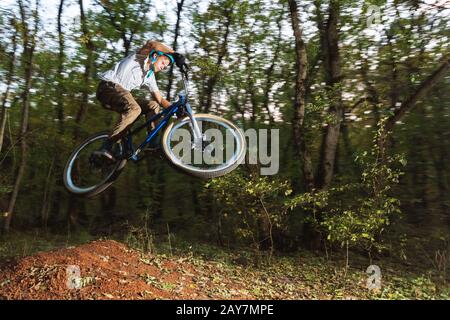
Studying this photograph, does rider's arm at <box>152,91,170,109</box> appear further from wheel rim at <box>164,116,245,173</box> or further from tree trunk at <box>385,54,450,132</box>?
tree trunk at <box>385,54,450,132</box>

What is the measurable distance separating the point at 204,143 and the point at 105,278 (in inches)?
89.3

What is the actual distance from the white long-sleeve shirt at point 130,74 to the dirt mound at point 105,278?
243 cm

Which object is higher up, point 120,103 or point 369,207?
point 120,103

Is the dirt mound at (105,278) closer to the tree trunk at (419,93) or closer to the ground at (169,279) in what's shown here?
the ground at (169,279)

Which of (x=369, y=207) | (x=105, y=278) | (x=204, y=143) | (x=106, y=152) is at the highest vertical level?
(x=204, y=143)

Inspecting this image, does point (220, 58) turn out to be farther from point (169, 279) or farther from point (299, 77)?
point (169, 279)

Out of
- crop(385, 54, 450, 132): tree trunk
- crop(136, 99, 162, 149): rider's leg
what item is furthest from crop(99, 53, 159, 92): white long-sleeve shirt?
crop(385, 54, 450, 132): tree trunk

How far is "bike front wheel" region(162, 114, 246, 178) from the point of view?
414cm

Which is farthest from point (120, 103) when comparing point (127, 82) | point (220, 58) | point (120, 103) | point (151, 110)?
point (220, 58)

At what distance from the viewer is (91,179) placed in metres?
11.0

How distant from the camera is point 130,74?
4.33 meters
